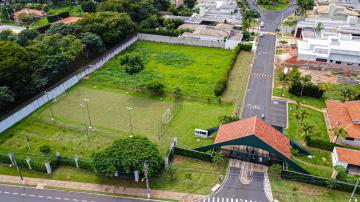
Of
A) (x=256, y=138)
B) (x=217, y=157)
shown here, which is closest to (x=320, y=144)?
(x=256, y=138)

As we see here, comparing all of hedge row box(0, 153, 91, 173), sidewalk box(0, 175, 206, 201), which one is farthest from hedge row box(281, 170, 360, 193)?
hedge row box(0, 153, 91, 173)

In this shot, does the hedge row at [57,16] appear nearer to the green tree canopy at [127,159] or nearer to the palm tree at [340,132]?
the green tree canopy at [127,159]

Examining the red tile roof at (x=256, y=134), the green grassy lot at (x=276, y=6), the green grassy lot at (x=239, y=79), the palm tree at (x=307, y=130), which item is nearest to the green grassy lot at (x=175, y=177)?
the red tile roof at (x=256, y=134)

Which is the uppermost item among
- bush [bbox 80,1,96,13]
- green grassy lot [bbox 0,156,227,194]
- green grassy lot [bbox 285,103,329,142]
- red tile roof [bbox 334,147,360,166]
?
bush [bbox 80,1,96,13]

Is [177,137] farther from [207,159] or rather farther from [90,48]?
[90,48]

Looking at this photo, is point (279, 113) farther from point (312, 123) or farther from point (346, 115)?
point (346, 115)

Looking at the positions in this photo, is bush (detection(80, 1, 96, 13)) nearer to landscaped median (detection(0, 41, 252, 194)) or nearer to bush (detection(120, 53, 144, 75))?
landscaped median (detection(0, 41, 252, 194))

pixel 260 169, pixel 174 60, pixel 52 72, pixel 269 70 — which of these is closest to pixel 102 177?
pixel 260 169
